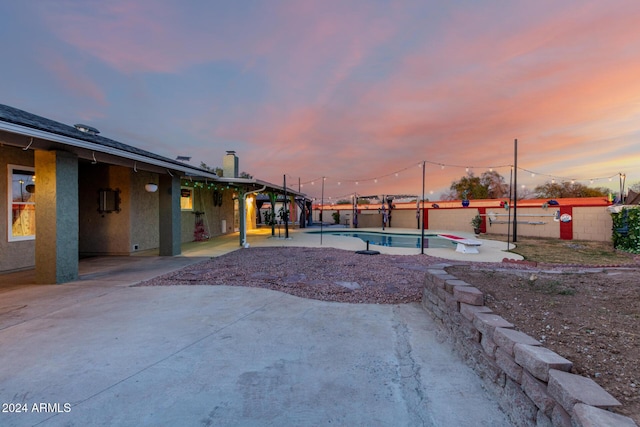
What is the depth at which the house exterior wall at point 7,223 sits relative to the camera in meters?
5.77

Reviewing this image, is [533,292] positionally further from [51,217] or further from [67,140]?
[51,217]

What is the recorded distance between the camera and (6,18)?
7.96m

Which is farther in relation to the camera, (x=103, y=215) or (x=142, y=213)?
(x=142, y=213)

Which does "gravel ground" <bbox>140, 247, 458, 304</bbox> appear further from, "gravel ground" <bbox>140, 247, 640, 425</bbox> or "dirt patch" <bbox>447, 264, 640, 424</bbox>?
"dirt patch" <bbox>447, 264, 640, 424</bbox>

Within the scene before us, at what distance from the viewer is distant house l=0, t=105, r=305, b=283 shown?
4938mm

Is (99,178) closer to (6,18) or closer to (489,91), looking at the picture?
(6,18)

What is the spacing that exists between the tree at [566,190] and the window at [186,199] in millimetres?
29097

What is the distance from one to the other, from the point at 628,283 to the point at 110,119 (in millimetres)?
19074

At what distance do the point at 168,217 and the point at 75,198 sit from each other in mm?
2928

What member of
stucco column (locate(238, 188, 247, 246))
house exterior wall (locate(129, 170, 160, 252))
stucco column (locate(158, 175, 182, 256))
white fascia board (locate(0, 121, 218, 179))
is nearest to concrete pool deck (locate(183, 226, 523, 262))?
stucco column (locate(238, 188, 247, 246))

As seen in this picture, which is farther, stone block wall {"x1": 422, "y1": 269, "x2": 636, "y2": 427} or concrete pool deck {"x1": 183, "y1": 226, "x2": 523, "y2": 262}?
concrete pool deck {"x1": 183, "y1": 226, "x2": 523, "y2": 262}

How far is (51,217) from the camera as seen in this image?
4.99 m

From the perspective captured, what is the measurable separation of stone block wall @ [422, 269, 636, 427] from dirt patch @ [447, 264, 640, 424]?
18cm

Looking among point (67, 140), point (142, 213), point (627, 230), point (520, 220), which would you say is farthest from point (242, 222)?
point (520, 220)
